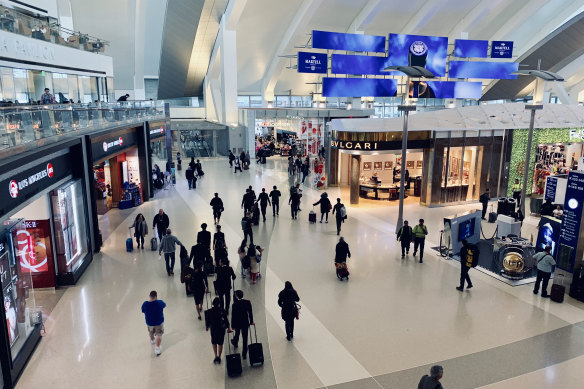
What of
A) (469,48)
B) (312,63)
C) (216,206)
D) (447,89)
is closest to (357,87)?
(312,63)

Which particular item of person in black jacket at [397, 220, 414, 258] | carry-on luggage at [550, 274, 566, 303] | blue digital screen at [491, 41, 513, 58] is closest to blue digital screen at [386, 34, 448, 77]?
blue digital screen at [491, 41, 513, 58]

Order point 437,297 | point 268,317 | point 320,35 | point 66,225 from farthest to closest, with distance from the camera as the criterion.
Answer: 1. point 320,35
2. point 66,225
3. point 437,297
4. point 268,317

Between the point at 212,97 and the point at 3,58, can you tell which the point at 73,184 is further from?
the point at 212,97

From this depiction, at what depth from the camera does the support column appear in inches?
643

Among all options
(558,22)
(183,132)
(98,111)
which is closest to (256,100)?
(183,132)

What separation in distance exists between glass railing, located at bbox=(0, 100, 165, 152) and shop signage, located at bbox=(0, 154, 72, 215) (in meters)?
0.51

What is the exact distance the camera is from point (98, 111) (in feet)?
41.9

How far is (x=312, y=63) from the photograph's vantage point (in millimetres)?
25750

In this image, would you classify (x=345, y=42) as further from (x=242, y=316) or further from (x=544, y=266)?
(x=242, y=316)

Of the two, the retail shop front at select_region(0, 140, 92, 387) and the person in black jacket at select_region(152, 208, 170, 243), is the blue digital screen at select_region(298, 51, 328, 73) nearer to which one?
the person in black jacket at select_region(152, 208, 170, 243)

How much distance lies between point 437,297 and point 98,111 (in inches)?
422

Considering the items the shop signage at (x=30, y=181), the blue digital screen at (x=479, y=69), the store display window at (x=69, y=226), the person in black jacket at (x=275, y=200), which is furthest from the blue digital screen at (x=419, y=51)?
the shop signage at (x=30, y=181)

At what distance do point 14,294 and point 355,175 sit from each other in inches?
481

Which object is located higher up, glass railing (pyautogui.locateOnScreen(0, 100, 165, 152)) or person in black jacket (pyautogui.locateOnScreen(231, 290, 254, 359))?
glass railing (pyautogui.locateOnScreen(0, 100, 165, 152))
